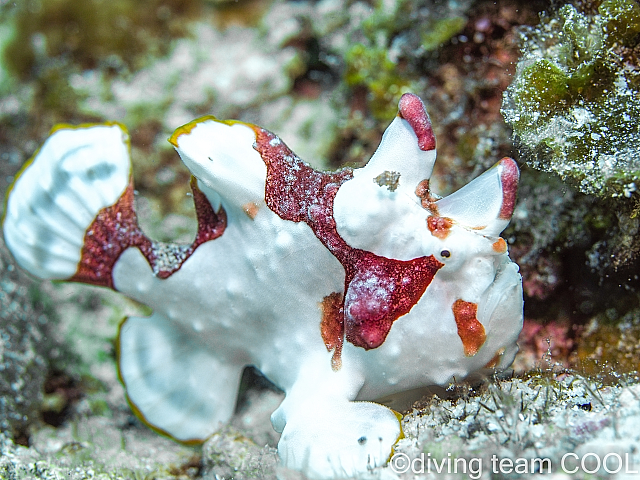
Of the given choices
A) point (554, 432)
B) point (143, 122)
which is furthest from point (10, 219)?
point (554, 432)

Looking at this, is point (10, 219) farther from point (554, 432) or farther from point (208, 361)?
point (554, 432)

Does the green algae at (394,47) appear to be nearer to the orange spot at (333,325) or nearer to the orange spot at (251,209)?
the orange spot at (251,209)

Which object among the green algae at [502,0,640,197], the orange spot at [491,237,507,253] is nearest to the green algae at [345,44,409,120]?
the green algae at [502,0,640,197]

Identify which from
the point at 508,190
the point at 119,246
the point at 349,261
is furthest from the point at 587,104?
the point at 119,246

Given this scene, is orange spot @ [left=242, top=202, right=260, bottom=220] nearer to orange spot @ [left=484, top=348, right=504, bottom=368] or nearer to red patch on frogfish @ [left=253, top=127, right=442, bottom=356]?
red patch on frogfish @ [left=253, top=127, right=442, bottom=356]

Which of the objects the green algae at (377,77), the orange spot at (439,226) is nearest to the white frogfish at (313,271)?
the orange spot at (439,226)

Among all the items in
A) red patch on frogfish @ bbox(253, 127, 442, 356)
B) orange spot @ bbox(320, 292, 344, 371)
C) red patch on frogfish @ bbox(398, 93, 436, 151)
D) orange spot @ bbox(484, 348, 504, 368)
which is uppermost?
red patch on frogfish @ bbox(398, 93, 436, 151)
